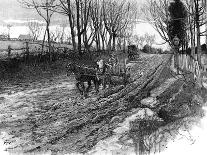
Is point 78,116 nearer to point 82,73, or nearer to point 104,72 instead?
point 82,73

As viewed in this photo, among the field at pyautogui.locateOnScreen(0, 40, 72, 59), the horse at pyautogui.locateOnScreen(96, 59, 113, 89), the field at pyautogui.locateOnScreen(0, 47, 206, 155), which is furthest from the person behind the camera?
the field at pyautogui.locateOnScreen(0, 40, 72, 59)

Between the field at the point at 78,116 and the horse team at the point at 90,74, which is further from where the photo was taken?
the horse team at the point at 90,74

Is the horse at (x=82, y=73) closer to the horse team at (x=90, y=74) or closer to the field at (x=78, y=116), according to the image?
the horse team at (x=90, y=74)

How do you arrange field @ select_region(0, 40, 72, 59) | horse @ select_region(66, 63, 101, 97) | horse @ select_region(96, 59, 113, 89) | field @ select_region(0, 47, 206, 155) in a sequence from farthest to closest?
field @ select_region(0, 40, 72, 59)
horse @ select_region(96, 59, 113, 89)
horse @ select_region(66, 63, 101, 97)
field @ select_region(0, 47, 206, 155)

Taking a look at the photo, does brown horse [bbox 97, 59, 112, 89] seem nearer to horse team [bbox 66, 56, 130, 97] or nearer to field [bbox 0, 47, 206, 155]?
horse team [bbox 66, 56, 130, 97]

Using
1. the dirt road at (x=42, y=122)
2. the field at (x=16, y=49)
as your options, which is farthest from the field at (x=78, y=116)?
the field at (x=16, y=49)

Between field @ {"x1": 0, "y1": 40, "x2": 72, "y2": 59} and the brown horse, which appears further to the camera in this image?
field @ {"x1": 0, "y1": 40, "x2": 72, "y2": 59}

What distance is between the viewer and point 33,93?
16.4 meters

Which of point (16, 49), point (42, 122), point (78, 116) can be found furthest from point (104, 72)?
point (16, 49)

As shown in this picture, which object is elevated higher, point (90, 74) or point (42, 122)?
point (90, 74)

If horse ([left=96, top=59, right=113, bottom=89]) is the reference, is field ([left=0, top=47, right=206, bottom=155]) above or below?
below

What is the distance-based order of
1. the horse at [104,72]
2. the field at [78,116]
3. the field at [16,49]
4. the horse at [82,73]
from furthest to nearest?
the field at [16,49] < the horse at [104,72] < the horse at [82,73] < the field at [78,116]

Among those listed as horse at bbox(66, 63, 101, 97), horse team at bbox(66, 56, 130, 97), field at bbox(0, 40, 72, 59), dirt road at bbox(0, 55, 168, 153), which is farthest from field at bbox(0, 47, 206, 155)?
field at bbox(0, 40, 72, 59)

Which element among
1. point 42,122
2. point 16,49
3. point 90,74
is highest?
point 16,49
